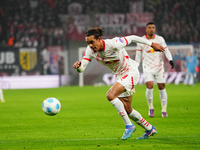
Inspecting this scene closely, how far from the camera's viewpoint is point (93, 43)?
23.2ft

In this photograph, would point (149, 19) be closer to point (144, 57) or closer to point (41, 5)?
point (41, 5)

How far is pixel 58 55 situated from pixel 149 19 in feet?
22.9

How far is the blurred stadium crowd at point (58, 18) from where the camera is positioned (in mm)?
31062

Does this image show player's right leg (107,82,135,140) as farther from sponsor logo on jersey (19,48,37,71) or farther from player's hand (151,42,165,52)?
sponsor logo on jersey (19,48,37,71)

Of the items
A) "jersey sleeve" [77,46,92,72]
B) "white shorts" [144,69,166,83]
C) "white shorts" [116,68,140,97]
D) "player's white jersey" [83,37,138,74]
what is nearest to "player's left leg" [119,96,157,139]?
"white shorts" [116,68,140,97]

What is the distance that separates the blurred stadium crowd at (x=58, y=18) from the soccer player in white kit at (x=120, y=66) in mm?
23342

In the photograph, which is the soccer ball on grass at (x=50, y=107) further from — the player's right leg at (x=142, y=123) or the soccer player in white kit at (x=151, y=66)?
the soccer player in white kit at (x=151, y=66)

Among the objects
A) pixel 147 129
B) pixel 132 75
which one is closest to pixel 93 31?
pixel 132 75

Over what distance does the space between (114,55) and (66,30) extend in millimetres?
23457

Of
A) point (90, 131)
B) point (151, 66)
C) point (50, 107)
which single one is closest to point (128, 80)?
point (50, 107)

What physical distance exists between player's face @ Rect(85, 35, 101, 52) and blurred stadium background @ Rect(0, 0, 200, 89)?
820 inches

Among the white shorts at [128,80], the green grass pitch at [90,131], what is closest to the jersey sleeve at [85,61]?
the white shorts at [128,80]

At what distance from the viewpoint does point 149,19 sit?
31.1 metres

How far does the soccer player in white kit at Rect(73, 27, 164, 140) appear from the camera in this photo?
23.5 feet
